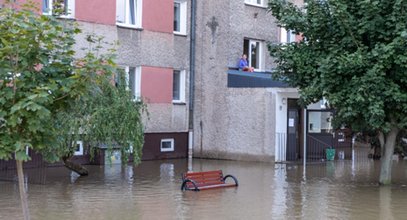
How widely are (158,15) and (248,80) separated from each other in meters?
4.28

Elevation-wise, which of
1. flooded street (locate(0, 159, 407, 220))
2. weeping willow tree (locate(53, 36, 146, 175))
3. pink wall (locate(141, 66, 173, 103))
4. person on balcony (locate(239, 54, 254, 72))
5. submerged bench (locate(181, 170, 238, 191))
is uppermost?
person on balcony (locate(239, 54, 254, 72))

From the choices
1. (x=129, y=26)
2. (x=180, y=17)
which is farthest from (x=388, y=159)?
(x=180, y=17)

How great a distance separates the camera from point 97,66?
25.9 ft

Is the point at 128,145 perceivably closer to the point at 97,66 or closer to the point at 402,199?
the point at 402,199

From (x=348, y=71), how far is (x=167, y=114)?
1078 cm

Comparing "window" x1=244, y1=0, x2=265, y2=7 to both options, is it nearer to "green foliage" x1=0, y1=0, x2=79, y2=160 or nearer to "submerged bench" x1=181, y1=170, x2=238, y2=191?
"submerged bench" x1=181, y1=170, x2=238, y2=191

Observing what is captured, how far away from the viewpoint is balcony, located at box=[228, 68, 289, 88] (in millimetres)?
25719

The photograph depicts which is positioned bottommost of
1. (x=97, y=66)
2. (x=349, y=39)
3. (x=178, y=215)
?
(x=178, y=215)

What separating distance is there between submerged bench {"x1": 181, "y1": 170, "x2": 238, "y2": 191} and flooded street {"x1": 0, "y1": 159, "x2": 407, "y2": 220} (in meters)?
0.24

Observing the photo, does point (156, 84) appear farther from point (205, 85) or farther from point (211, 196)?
point (211, 196)

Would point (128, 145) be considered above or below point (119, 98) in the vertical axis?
below

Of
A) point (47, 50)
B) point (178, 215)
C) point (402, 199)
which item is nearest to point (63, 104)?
point (47, 50)

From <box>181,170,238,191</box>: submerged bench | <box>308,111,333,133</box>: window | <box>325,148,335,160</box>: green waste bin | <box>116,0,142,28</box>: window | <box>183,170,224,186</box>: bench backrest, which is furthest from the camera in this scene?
<box>308,111,333,133</box>: window

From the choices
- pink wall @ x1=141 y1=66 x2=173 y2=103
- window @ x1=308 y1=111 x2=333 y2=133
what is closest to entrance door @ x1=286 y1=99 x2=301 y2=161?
window @ x1=308 y1=111 x2=333 y2=133
